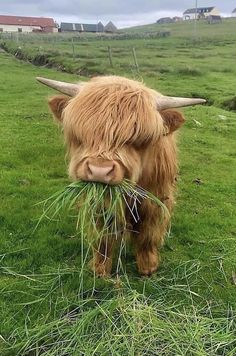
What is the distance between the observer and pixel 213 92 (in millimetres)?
16062

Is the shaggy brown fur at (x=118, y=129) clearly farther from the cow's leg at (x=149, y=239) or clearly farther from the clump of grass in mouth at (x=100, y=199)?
the cow's leg at (x=149, y=239)

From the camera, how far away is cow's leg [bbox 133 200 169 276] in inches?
164

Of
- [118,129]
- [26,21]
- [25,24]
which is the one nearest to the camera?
[118,129]

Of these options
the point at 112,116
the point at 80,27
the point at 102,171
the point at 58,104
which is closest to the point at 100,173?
the point at 102,171

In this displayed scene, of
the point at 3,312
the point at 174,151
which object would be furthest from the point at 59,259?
the point at 174,151

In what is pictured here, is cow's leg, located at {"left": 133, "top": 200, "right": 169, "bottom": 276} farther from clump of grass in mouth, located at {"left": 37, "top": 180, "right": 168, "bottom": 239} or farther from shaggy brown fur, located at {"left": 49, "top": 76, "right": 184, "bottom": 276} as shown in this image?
clump of grass in mouth, located at {"left": 37, "top": 180, "right": 168, "bottom": 239}

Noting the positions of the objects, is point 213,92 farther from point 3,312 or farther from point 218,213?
point 3,312

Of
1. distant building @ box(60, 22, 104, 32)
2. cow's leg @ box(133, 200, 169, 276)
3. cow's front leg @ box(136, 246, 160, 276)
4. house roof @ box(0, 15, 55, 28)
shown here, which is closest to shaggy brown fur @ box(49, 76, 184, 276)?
cow's leg @ box(133, 200, 169, 276)

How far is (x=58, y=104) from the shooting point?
3.78 m

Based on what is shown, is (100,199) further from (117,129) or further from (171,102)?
(171,102)

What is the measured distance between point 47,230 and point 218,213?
2.19 metres

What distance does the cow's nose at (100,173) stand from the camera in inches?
118

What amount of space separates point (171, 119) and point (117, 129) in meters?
0.55

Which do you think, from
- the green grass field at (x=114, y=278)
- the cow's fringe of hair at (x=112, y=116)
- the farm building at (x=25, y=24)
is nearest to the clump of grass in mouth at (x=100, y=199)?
the cow's fringe of hair at (x=112, y=116)
